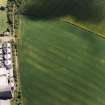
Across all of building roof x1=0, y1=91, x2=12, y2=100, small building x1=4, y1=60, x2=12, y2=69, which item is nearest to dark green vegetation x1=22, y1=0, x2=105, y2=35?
small building x1=4, y1=60, x2=12, y2=69

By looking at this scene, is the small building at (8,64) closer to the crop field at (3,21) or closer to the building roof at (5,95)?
the building roof at (5,95)

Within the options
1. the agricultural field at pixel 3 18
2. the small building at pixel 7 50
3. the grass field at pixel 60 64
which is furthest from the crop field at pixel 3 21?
the small building at pixel 7 50

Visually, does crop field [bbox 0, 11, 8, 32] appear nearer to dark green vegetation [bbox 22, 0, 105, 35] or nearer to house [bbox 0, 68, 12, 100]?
dark green vegetation [bbox 22, 0, 105, 35]

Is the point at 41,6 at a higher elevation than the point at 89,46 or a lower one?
higher

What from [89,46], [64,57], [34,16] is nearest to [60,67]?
[64,57]

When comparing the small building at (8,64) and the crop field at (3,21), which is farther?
the crop field at (3,21)

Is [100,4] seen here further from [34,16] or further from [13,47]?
[13,47]
